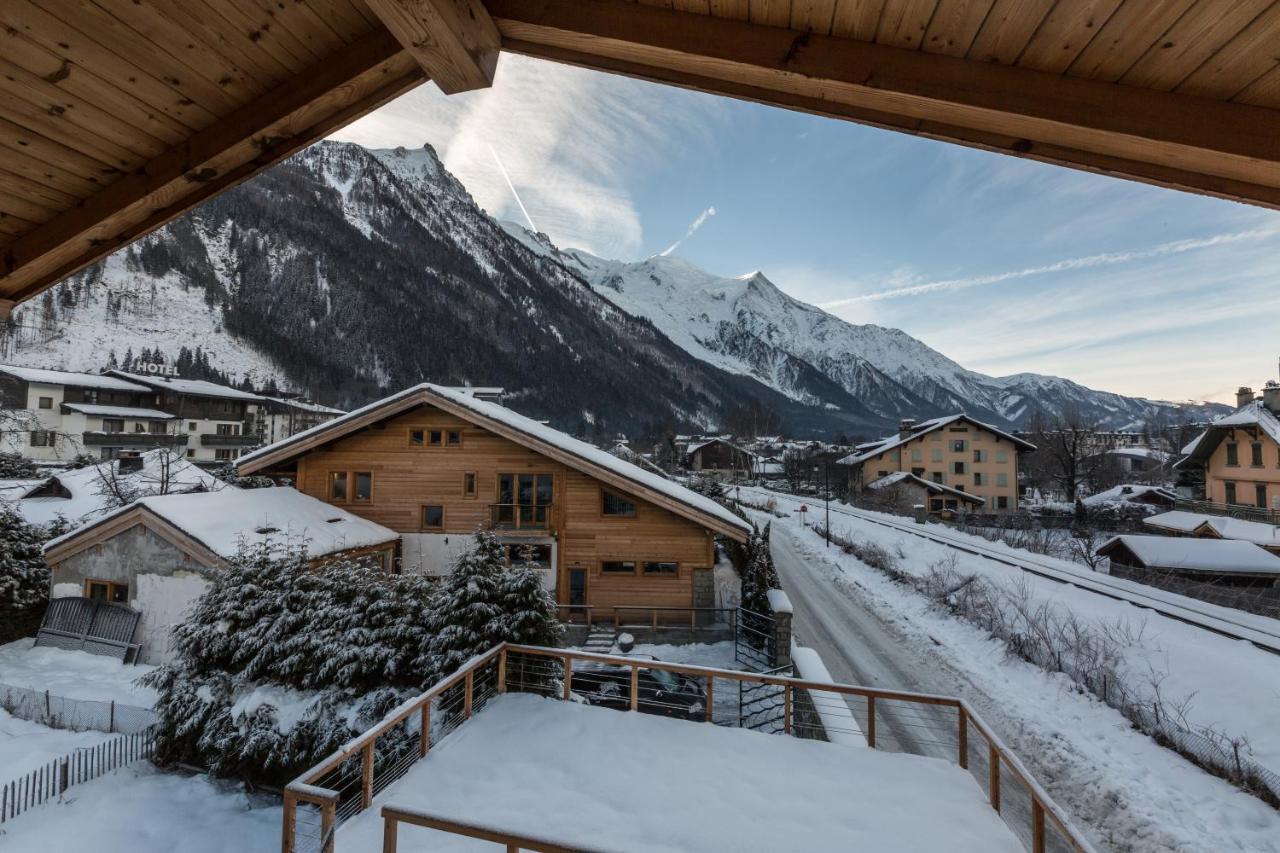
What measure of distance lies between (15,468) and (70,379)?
18915 mm

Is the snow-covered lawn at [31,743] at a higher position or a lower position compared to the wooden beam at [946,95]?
lower

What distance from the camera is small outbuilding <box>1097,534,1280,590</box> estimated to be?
66.1 feet

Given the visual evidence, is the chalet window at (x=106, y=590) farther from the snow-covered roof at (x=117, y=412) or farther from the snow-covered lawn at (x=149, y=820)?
the snow-covered roof at (x=117, y=412)

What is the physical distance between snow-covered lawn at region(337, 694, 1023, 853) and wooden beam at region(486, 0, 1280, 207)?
4922 millimetres

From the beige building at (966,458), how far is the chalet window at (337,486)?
47.3 m

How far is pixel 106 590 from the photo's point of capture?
1485 cm

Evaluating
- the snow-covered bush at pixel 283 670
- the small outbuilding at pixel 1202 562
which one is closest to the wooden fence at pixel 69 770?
the snow-covered bush at pixel 283 670

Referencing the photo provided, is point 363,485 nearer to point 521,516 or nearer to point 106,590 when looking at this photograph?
point 521,516

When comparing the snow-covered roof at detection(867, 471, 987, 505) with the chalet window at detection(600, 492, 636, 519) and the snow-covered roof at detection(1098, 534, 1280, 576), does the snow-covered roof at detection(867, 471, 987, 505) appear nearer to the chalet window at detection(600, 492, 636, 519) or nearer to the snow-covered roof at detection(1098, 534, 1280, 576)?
Answer: the snow-covered roof at detection(1098, 534, 1280, 576)

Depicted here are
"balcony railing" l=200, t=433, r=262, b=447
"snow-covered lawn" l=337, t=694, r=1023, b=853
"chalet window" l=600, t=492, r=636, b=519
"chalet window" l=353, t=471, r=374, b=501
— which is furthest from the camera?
"balcony railing" l=200, t=433, r=262, b=447

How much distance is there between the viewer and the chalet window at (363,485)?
17766mm

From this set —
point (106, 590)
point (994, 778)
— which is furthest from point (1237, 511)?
point (106, 590)

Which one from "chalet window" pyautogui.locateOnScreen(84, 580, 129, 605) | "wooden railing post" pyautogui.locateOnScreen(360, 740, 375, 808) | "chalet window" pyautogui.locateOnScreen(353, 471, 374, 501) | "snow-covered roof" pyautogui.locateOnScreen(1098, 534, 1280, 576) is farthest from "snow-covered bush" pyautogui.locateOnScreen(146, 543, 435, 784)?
"snow-covered roof" pyautogui.locateOnScreen(1098, 534, 1280, 576)

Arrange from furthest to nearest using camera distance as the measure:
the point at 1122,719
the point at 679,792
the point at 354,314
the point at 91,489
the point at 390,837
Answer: the point at 354,314, the point at 91,489, the point at 1122,719, the point at 679,792, the point at 390,837
